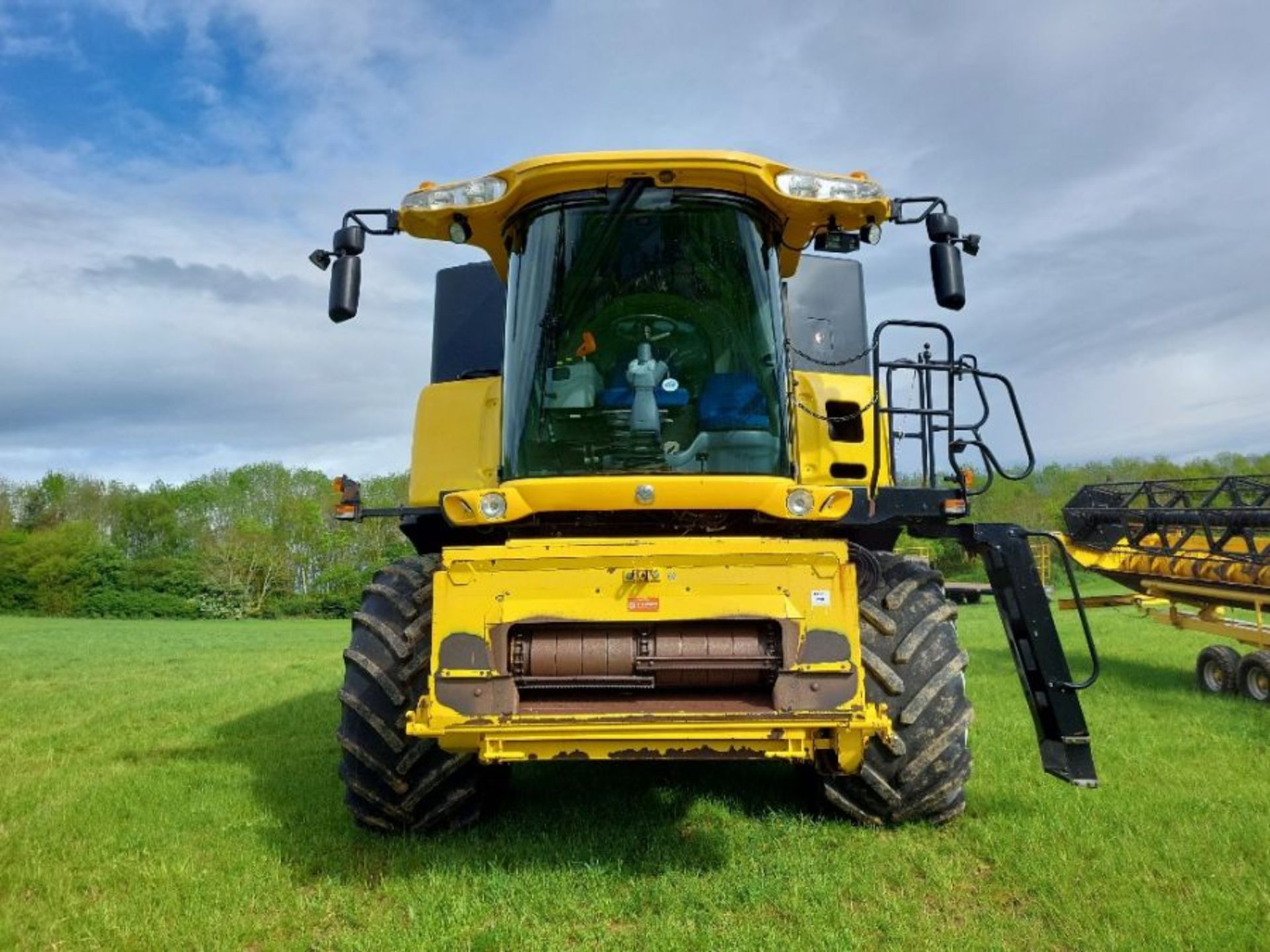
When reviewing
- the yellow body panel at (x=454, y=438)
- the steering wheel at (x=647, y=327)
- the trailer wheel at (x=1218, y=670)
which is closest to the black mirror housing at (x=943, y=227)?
the steering wheel at (x=647, y=327)

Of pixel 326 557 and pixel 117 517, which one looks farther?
pixel 117 517

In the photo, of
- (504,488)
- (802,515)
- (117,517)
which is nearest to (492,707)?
(504,488)

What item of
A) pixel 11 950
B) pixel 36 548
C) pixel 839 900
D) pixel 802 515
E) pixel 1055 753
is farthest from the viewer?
pixel 36 548

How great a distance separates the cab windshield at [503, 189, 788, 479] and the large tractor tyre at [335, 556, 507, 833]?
0.84 m

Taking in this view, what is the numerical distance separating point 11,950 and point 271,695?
7.90m

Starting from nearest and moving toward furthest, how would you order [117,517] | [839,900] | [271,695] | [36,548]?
[839,900]
[271,695]
[36,548]
[117,517]

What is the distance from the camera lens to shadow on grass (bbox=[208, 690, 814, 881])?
4422mm

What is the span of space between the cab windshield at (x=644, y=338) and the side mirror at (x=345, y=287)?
0.84 meters

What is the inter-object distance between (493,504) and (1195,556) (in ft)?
30.4

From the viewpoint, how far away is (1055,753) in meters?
4.54

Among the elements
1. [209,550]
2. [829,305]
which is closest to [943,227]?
[829,305]

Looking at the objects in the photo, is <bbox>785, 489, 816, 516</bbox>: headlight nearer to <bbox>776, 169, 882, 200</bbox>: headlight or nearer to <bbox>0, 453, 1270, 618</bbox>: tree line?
<bbox>776, 169, 882, 200</bbox>: headlight

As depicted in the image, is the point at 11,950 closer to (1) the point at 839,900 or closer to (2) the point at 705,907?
(2) the point at 705,907

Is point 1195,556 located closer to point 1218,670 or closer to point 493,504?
point 1218,670
